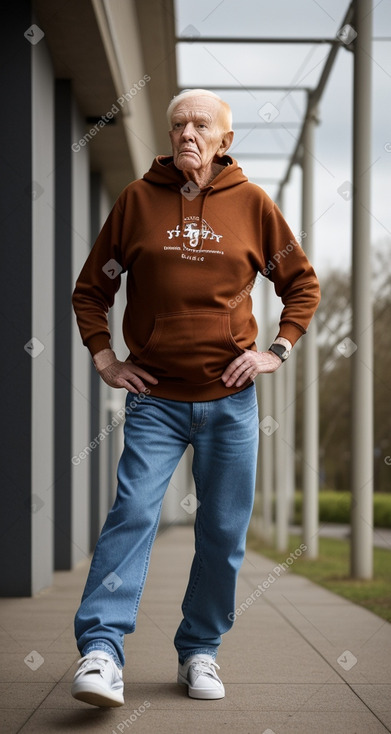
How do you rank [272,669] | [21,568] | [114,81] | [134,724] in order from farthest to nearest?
[114,81] → [21,568] → [272,669] → [134,724]

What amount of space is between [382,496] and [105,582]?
1046 inches

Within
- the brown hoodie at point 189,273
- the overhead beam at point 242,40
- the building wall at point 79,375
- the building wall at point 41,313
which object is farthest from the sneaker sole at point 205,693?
the overhead beam at point 242,40

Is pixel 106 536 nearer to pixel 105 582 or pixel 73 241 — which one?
pixel 105 582

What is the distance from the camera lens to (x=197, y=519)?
3160 mm

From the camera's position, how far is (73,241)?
25.8 feet

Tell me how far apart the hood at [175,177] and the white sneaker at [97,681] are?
138cm

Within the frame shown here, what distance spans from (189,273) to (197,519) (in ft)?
2.52

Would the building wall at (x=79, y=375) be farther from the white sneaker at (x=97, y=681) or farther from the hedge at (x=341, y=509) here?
the hedge at (x=341, y=509)

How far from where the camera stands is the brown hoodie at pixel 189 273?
9.74 ft

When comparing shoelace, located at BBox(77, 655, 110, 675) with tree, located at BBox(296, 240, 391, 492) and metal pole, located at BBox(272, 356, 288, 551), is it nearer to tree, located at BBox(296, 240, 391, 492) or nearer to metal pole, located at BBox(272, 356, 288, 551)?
metal pole, located at BBox(272, 356, 288, 551)

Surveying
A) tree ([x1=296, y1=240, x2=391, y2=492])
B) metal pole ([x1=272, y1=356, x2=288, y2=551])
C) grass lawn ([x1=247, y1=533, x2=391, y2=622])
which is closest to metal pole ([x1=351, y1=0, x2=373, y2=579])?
grass lawn ([x1=247, y1=533, x2=391, y2=622])

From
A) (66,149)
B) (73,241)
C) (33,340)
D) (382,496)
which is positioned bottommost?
(382,496)

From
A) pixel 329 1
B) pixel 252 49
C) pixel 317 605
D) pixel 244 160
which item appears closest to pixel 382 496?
pixel 244 160

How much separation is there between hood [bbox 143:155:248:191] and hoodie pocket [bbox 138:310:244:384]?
413 millimetres
